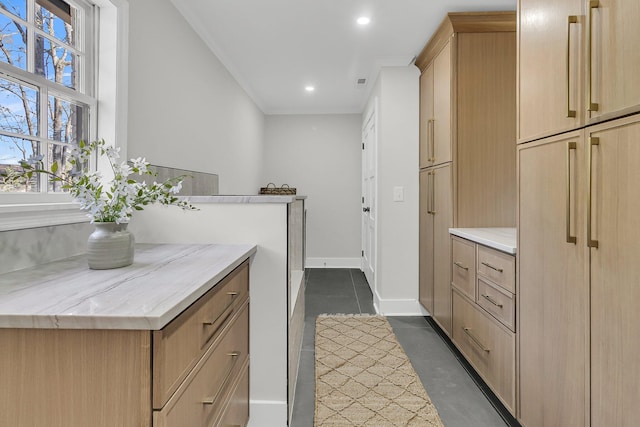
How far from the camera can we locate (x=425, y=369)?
2350 millimetres

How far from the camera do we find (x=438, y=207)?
2.91 metres

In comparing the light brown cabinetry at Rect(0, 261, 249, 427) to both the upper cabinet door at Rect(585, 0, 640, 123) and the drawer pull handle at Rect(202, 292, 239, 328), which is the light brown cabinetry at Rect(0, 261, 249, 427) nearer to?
the drawer pull handle at Rect(202, 292, 239, 328)

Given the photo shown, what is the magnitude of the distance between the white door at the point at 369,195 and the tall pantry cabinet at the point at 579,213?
2.40 metres

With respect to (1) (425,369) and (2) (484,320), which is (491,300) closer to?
(2) (484,320)

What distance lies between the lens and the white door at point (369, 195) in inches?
163

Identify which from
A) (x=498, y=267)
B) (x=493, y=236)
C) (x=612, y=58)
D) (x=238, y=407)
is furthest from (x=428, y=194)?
(x=238, y=407)

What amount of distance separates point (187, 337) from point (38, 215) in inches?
32.5

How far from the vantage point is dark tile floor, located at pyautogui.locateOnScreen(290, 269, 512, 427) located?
1858mm

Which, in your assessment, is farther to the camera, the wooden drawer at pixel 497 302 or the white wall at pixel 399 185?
the white wall at pixel 399 185

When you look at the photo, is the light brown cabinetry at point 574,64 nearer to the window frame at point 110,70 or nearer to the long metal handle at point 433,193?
the long metal handle at point 433,193

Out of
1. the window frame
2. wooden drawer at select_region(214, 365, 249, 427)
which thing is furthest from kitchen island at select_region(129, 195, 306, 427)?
the window frame

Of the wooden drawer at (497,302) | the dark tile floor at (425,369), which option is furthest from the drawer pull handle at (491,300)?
the dark tile floor at (425,369)

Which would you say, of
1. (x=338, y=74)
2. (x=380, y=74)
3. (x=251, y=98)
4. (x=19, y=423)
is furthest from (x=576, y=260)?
(x=251, y=98)

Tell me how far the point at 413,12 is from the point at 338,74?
54.3 inches
